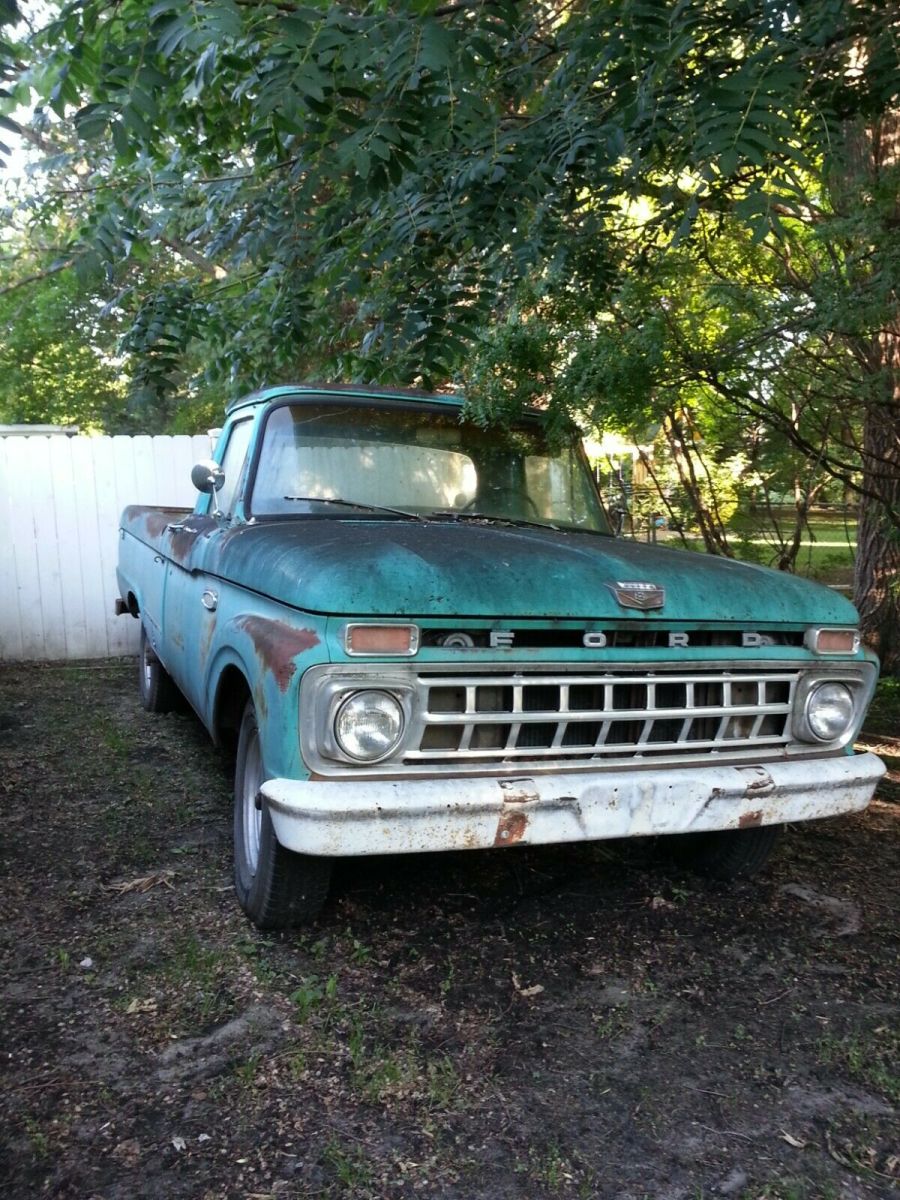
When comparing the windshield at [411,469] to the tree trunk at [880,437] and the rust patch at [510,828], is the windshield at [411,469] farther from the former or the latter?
the tree trunk at [880,437]

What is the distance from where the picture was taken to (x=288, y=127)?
3.34m

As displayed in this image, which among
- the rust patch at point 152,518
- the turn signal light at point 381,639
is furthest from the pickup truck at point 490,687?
the rust patch at point 152,518

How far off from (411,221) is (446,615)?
7.87ft

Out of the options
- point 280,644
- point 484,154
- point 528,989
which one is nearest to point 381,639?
point 280,644

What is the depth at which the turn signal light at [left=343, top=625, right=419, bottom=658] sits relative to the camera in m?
2.56

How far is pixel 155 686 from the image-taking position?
615cm

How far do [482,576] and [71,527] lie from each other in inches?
251

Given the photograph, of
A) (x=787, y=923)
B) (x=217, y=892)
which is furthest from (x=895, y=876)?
(x=217, y=892)

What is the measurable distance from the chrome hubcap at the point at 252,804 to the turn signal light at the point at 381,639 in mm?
789

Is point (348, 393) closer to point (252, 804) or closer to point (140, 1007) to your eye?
point (252, 804)

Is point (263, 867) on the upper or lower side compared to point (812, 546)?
lower

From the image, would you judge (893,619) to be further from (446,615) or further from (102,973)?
(102,973)

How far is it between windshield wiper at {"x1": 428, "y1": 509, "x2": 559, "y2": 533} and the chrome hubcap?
1.20 m

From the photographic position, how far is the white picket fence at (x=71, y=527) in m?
7.98
